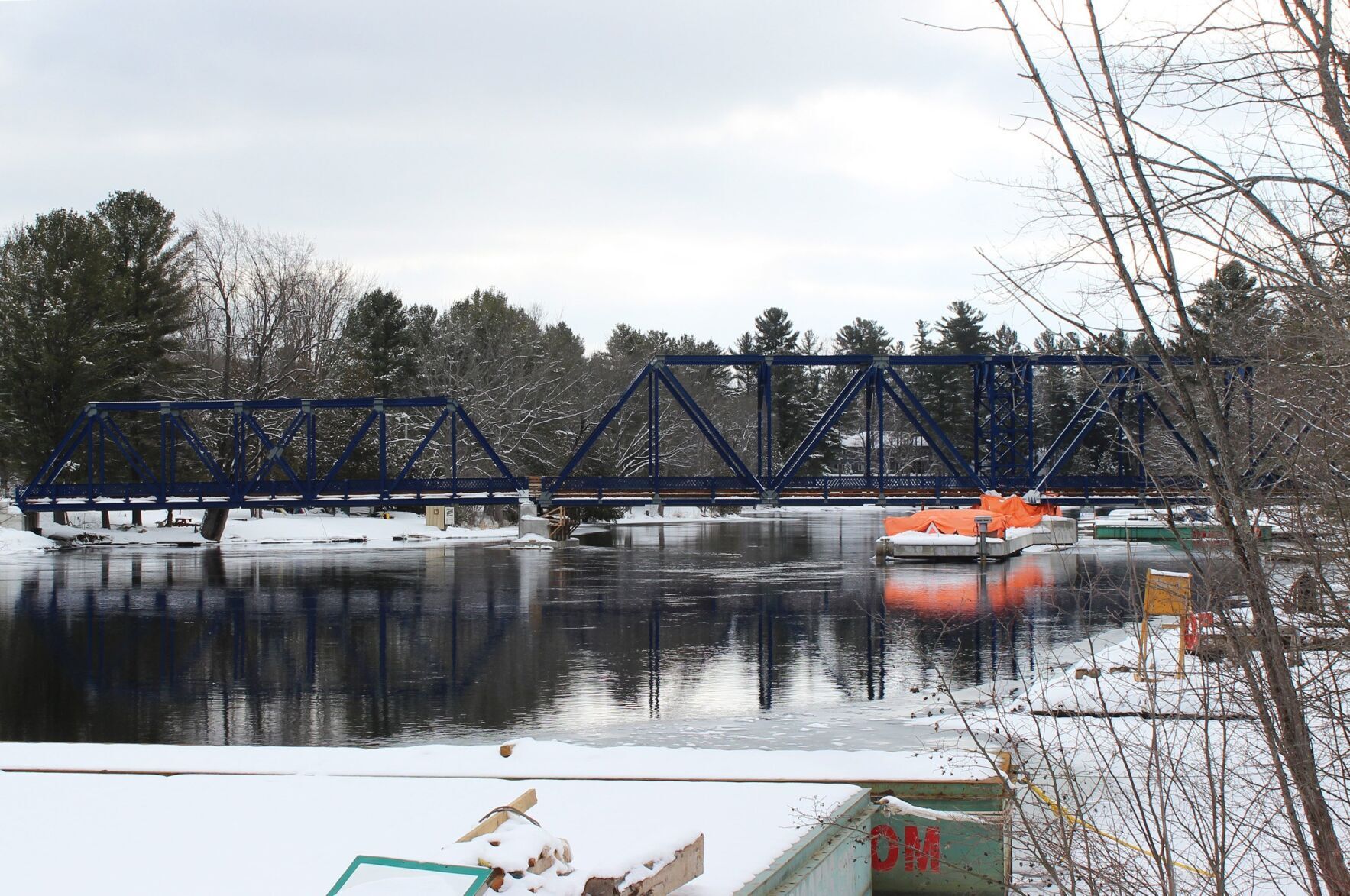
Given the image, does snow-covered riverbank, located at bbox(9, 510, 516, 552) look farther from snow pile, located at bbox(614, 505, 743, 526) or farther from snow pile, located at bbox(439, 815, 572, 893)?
snow pile, located at bbox(439, 815, 572, 893)

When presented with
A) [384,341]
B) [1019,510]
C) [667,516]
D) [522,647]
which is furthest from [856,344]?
[522,647]

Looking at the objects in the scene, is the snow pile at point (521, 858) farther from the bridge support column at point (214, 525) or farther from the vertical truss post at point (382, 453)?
the bridge support column at point (214, 525)

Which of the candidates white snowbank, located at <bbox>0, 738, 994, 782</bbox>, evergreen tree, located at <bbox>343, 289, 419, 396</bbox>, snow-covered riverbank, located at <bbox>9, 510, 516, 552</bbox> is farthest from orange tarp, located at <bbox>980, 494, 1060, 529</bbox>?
evergreen tree, located at <bbox>343, 289, 419, 396</bbox>

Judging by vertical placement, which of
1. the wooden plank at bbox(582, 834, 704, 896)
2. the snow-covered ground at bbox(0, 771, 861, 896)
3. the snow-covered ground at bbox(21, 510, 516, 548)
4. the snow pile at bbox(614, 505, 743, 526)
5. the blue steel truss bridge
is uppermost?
the blue steel truss bridge

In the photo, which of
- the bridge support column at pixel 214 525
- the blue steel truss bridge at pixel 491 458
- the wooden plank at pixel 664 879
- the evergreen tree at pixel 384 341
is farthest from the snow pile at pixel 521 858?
the evergreen tree at pixel 384 341

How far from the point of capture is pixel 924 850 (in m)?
8.79

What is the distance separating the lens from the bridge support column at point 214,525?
62750 mm

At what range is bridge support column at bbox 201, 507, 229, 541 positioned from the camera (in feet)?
206

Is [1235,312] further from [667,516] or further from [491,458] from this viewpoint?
[667,516]

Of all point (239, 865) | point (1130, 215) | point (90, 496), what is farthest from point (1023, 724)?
point (90, 496)

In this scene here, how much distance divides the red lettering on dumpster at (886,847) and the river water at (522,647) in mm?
1243

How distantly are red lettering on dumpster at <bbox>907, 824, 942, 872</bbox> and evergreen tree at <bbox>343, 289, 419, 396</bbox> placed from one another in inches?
3099

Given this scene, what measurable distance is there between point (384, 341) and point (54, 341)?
29242mm

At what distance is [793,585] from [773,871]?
2830cm
